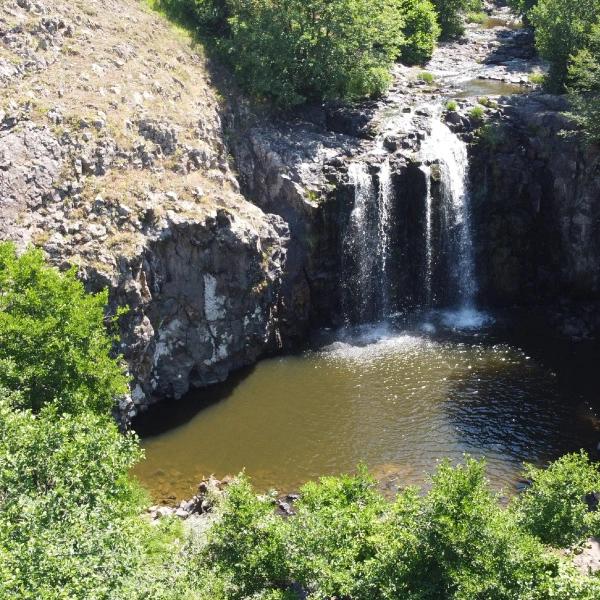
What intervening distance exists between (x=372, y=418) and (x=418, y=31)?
33.1m

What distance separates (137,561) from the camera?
15023 millimetres

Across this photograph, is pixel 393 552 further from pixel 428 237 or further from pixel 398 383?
pixel 428 237

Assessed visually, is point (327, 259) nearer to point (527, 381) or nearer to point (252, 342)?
point (252, 342)

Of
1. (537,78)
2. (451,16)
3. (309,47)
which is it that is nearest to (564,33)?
(537,78)

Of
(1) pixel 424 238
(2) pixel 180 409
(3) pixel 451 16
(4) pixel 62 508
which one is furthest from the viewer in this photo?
(3) pixel 451 16

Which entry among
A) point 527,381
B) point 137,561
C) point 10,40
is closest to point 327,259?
point 527,381

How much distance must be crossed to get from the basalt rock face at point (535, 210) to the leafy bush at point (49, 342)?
24404 millimetres

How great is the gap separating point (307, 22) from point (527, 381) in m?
23.7

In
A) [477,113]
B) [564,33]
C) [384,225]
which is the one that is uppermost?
[564,33]

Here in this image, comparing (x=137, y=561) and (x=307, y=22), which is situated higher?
(x=307, y=22)

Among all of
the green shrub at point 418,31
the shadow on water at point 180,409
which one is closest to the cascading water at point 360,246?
the shadow on water at point 180,409

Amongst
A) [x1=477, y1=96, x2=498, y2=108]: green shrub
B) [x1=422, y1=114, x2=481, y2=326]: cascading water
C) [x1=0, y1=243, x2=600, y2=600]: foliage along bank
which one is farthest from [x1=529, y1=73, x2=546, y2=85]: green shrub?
[x1=0, y1=243, x2=600, y2=600]: foliage along bank

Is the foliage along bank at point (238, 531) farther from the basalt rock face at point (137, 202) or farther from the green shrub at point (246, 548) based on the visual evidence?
the basalt rock face at point (137, 202)

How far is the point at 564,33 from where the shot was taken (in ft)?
139
